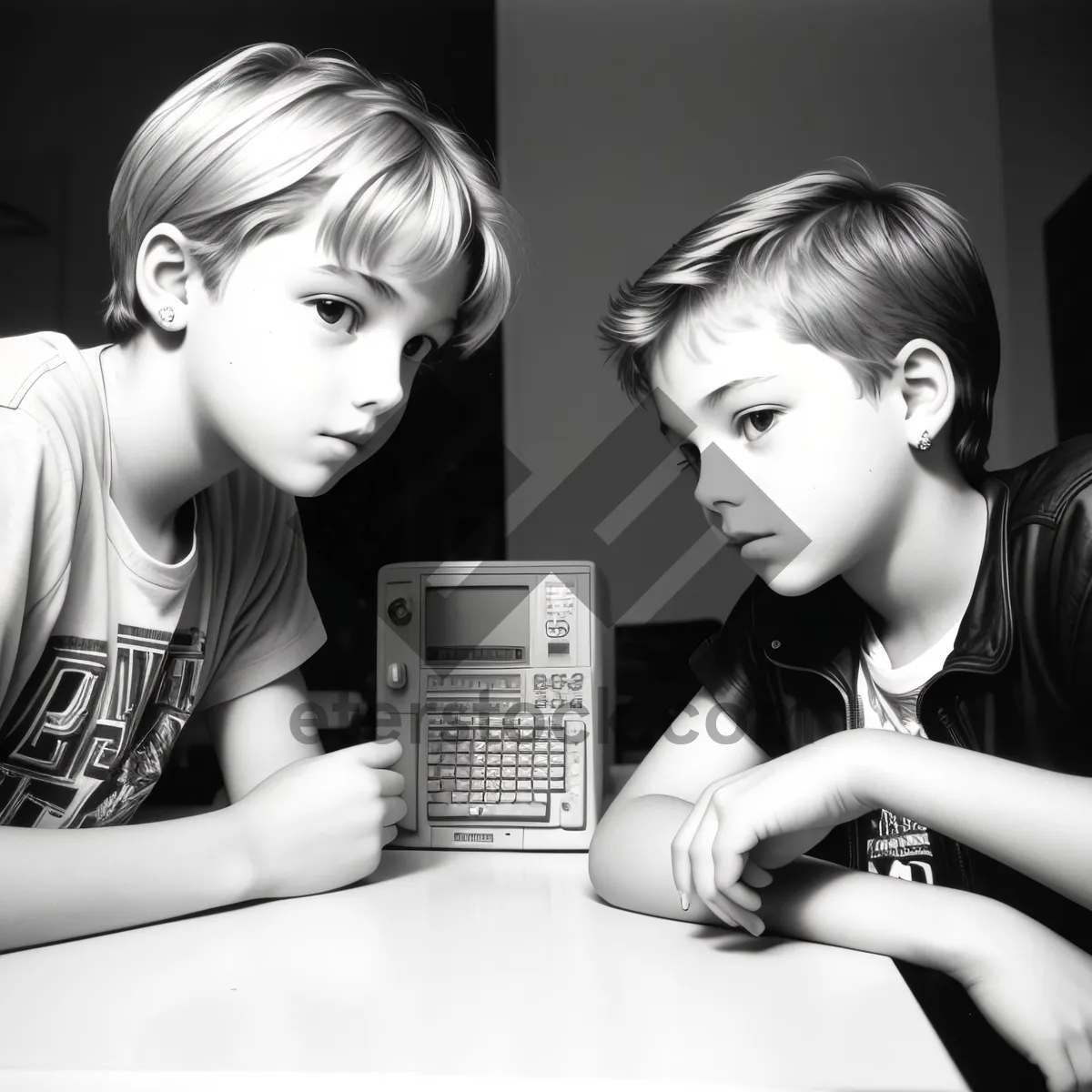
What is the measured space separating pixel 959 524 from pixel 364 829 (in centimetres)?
54

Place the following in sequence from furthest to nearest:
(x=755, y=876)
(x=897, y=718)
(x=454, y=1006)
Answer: (x=897, y=718), (x=755, y=876), (x=454, y=1006)

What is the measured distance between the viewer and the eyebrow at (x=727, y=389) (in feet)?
2.47

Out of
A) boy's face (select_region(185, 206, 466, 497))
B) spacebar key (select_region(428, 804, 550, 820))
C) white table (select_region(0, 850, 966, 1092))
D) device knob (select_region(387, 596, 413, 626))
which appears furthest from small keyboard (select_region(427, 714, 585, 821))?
boy's face (select_region(185, 206, 466, 497))

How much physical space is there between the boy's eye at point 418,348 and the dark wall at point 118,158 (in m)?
0.46

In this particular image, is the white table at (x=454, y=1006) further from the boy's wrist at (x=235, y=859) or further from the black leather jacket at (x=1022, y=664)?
the black leather jacket at (x=1022, y=664)

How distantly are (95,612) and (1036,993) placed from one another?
70 cm

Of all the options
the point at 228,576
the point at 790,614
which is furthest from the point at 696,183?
the point at 228,576

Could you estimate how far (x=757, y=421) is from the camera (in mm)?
771

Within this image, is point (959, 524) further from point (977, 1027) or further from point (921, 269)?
point (977, 1027)

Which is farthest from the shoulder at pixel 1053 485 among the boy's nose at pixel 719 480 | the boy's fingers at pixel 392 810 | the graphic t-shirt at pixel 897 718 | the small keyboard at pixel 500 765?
the boy's fingers at pixel 392 810

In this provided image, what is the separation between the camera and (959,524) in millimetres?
784

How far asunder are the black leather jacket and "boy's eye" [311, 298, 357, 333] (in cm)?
46

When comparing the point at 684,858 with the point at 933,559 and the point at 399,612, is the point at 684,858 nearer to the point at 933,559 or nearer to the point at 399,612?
the point at 933,559

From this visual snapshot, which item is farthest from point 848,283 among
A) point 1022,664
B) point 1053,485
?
point 1022,664
